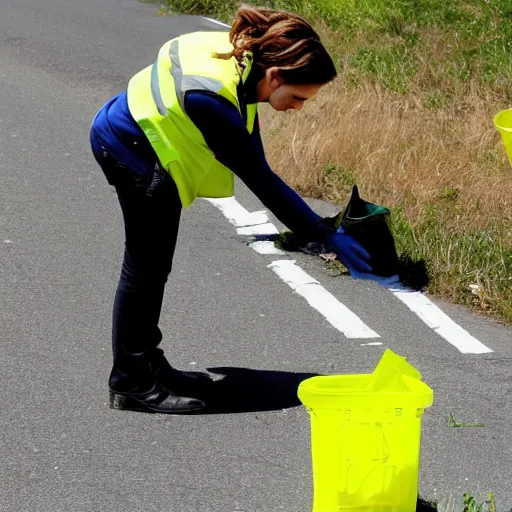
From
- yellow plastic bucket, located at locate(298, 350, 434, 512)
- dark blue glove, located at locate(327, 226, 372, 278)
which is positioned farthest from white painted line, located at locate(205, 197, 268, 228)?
yellow plastic bucket, located at locate(298, 350, 434, 512)

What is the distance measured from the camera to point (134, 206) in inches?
178

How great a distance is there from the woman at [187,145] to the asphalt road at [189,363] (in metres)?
0.33

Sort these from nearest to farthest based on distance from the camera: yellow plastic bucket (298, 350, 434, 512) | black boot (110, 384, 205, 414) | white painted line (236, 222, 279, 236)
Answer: yellow plastic bucket (298, 350, 434, 512), black boot (110, 384, 205, 414), white painted line (236, 222, 279, 236)

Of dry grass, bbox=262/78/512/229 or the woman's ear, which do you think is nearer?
the woman's ear

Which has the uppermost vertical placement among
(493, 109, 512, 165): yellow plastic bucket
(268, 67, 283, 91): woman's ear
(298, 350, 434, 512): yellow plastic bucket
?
(268, 67, 283, 91): woman's ear

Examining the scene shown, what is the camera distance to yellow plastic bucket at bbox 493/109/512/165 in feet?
13.9

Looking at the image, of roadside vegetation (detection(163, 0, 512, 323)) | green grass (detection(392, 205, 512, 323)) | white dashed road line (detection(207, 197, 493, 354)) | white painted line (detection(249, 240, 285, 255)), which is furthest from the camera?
white painted line (detection(249, 240, 285, 255))

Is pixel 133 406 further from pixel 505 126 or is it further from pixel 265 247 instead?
pixel 265 247

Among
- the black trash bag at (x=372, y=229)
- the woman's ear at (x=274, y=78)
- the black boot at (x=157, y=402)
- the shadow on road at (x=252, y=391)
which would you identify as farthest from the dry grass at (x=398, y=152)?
the woman's ear at (x=274, y=78)

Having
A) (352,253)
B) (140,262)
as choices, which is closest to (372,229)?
(352,253)

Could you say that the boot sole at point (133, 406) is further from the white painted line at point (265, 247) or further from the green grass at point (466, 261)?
the white painted line at point (265, 247)

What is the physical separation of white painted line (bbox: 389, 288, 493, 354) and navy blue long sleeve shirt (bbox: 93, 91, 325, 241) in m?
1.60

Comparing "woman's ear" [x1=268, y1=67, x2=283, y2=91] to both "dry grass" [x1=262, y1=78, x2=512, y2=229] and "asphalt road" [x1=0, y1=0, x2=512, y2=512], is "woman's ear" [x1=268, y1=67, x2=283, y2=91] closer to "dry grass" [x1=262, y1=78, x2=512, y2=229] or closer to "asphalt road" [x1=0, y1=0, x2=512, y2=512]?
"asphalt road" [x1=0, y1=0, x2=512, y2=512]

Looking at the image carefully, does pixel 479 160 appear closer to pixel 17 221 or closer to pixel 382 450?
pixel 17 221
